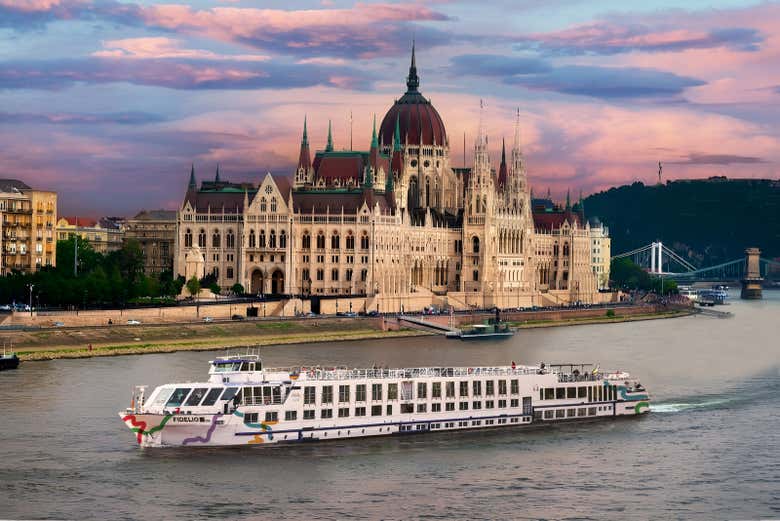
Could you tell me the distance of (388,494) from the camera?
5847 cm

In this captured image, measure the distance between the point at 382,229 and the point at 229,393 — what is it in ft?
318

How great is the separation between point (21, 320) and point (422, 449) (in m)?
47.1

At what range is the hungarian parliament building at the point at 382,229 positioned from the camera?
159250 millimetres

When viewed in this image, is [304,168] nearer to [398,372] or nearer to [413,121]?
[413,121]

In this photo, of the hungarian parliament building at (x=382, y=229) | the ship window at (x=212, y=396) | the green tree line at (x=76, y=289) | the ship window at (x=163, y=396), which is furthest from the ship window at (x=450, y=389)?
the hungarian parliament building at (x=382, y=229)

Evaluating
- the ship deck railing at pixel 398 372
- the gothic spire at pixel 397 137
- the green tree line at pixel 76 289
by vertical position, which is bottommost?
the ship deck railing at pixel 398 372

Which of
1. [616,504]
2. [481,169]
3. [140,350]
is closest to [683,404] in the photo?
[616,504]

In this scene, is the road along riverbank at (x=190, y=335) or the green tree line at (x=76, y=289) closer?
the road along riverbank at (x=190, y=335)

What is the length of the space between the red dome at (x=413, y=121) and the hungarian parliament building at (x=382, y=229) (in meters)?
0.12

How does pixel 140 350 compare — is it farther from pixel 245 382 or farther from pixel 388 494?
pixel 388 494

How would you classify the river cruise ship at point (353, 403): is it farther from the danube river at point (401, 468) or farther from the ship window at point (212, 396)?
the danube river at point (401, 468)

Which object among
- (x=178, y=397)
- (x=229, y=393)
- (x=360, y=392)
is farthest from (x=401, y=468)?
(x=178, y=397)

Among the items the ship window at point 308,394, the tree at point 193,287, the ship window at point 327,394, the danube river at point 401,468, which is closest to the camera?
the danube river at point 401,468

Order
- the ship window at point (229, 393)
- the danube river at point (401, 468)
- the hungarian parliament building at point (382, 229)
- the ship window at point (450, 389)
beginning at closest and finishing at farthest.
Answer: the danube river at point (401, 468) < the ship window at point (229, 393) < the ship window at point (450, 389) < the hungarian parliament building at point (382, 229)
